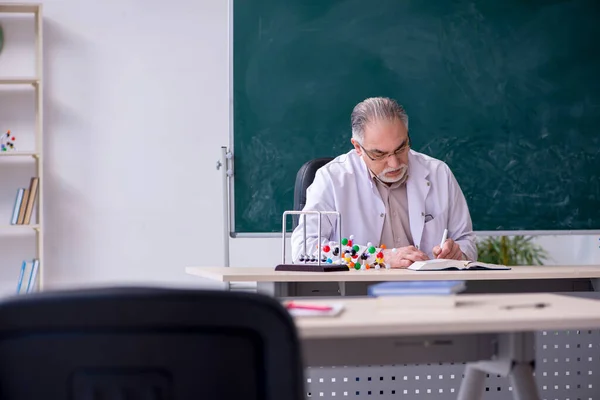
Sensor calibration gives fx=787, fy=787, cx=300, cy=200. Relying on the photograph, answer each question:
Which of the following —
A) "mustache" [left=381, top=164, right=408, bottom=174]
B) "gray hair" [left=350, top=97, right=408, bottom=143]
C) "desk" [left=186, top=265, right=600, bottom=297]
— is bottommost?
"desk" [left=186, top=265, right=600, bottom=297]

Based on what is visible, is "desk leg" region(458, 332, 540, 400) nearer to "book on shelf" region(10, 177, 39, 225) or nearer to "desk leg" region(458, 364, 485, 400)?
"desk leg" region(458, 364, 485, 400)

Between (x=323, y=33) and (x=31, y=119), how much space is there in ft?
6.15

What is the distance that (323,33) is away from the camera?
14.9 ft

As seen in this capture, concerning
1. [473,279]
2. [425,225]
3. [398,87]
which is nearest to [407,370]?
[473,279]

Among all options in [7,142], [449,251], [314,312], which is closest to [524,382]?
[314,312]

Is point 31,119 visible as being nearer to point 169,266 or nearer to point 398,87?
point 169,266

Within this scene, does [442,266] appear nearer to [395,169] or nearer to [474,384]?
[395,169]

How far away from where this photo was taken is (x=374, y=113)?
316 cm

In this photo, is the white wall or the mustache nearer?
the mustache

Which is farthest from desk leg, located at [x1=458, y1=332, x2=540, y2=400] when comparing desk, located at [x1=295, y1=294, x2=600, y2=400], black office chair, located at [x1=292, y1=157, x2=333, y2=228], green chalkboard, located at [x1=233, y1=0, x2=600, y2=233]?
green chalkboard, located at [x1=233, y1=0, x2=600, y2=233]

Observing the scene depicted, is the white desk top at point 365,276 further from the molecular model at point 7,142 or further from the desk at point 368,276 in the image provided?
the molecular model at point 7,142

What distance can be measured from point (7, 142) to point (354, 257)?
2798mm

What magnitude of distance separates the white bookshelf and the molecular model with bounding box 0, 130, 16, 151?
6 centimetres

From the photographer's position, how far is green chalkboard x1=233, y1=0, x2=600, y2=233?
14.5 ft
